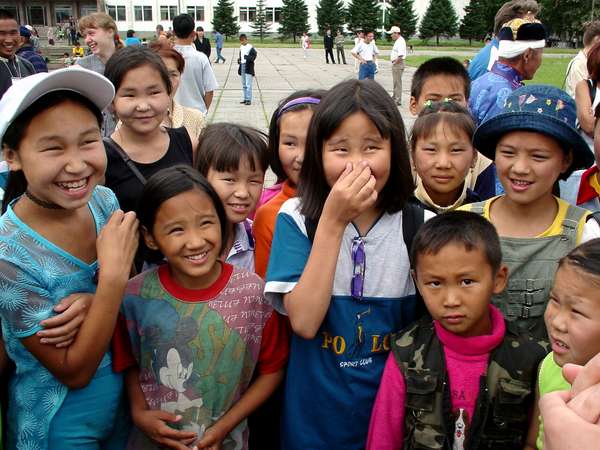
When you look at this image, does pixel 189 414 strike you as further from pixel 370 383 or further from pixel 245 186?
pixel 245 186

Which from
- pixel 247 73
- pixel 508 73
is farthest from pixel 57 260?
pixel 247 73

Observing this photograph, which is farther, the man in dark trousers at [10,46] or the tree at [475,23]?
the tree at [475,23]

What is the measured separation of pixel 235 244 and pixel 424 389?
112 cm

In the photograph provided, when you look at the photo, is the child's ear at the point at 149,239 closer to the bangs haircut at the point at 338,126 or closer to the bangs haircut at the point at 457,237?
the bangs haircut at the point at 338,126

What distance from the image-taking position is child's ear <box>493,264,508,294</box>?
6.57ft

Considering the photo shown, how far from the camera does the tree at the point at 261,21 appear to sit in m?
69.9

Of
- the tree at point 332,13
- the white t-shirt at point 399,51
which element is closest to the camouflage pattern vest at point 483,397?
the white t-shirt at point 399,51

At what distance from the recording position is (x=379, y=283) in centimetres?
204

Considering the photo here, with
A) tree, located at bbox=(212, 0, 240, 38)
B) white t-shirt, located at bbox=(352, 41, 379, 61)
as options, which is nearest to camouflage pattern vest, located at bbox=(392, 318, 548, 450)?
white t-shirt, located at bbox=(352, 41, 379, 61)

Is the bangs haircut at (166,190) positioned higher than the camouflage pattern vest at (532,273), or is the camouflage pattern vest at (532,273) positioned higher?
the bangs haircut at (166,190)

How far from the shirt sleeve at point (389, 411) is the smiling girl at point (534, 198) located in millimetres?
509

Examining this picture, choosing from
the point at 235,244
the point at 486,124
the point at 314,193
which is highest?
the point at 486,124

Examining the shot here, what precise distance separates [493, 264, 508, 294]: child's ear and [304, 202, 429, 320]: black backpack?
0.88 ft

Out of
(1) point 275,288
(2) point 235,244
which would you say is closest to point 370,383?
(1) point 275,288
